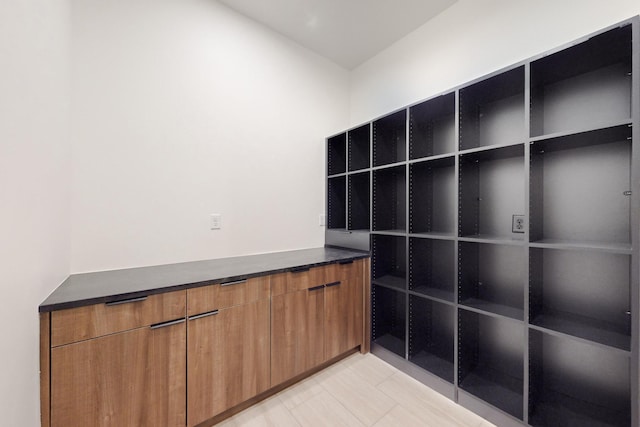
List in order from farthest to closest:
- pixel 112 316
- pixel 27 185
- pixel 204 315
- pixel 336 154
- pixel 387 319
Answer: pixel 336 154, pixel 387 319, pixel 204 315, pixel 112 316, pixel 27 185

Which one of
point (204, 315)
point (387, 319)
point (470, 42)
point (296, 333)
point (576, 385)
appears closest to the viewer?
point (204, 315)

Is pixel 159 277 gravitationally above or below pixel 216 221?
below

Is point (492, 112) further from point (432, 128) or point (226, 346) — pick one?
point (226, 346)

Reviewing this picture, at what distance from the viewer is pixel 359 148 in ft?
8.66

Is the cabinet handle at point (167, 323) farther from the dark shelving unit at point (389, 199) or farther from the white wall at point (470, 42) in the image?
the white wall at point (470, 42)

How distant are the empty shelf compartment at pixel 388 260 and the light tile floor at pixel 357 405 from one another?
0.73m

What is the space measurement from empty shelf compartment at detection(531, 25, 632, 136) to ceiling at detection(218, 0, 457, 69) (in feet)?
3.60

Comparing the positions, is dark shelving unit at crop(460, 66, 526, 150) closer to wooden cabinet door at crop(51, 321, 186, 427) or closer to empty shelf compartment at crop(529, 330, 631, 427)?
empty shelf compartment at crop(529, 330, 631, 427)

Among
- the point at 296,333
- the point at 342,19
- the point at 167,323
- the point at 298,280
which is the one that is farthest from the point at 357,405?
the point at 342,19

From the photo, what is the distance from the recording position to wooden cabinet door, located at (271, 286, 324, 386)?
1657mm

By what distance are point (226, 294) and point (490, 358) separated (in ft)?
6.22

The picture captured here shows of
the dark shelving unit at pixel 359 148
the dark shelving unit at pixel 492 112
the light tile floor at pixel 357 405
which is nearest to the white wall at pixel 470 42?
the dark shelving unit at pixel 492 112

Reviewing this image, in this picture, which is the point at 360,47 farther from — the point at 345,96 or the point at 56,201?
the point at 56,201

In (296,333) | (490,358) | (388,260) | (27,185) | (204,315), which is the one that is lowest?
(490,358)
